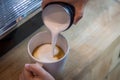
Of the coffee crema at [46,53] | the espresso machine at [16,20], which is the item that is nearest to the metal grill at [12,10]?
the espresso machine at [16,20]

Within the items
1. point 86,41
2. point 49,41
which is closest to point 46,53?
point 49,41

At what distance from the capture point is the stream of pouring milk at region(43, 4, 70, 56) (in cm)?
60

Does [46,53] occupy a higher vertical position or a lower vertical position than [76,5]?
lower

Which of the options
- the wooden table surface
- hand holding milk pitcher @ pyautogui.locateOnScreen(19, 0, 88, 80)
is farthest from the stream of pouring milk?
the wooden table surface

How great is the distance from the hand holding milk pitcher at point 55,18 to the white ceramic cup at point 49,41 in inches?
0.8

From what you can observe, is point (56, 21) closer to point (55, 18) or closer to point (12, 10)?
point (55, 18)

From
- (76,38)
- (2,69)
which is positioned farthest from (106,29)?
(2,69)

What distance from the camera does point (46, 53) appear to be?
0.64 m

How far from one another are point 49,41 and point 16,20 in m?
0.11

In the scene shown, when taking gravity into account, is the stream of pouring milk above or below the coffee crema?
above

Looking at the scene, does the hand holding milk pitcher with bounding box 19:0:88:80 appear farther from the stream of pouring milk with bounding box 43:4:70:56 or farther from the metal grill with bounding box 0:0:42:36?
the metal grill with bounding box 0:0:42:36

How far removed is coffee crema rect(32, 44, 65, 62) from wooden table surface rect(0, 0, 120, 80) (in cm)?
5

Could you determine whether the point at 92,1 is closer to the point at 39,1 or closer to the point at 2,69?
the point at 39,1

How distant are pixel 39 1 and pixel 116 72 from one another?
30 cm
